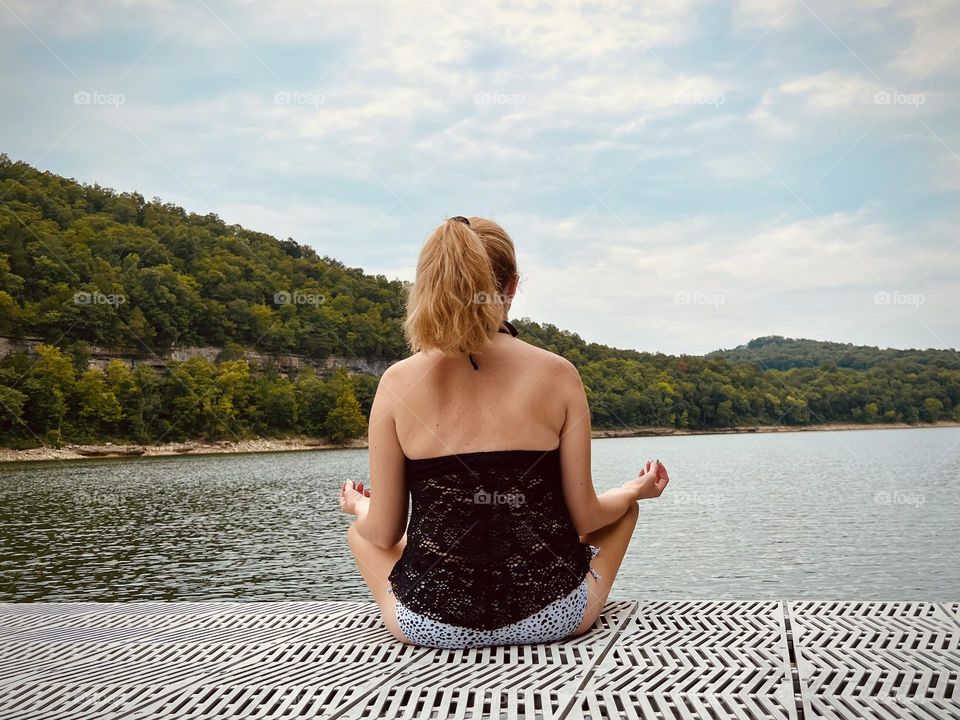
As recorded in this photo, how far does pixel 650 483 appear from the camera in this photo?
3.56m

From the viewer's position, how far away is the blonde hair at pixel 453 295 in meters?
2.69

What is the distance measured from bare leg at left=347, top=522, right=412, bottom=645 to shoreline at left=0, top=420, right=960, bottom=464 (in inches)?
2299

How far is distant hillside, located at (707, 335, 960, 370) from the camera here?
81.6 meters

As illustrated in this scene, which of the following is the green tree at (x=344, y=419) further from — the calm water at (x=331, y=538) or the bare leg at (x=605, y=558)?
the bare leg at (x=605, y=558)

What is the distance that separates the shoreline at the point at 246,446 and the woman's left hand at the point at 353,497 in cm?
5814

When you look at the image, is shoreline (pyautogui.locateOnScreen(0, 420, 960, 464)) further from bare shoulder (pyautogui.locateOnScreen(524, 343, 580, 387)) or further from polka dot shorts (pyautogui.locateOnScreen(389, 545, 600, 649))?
bare shoulder (pyautogui.locateOnScreen(524, 343, 580, 387))

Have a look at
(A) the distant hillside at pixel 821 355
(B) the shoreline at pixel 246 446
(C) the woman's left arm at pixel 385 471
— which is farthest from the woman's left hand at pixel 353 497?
(A) the distant hillside at pixel 821 355

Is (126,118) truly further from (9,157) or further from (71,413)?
(71,413)

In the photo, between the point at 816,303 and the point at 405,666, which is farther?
the point at 816,303

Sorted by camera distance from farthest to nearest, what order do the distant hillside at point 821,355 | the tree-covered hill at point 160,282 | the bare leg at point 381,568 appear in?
the distant hillside at point 821,355 → the tree-covered hill at point 160,282 → the bare leg at point 381,568

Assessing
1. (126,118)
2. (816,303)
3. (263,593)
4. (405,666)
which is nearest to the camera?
(405,666)

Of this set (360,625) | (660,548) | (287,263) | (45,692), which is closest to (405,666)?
(360,625)

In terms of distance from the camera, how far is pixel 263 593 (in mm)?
13875

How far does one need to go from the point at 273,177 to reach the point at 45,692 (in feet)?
322
